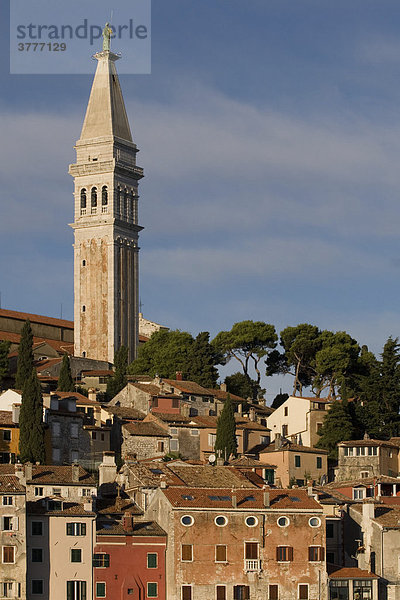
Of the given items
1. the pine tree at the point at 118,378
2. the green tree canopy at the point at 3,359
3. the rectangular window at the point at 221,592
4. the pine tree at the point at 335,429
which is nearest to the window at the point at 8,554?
the rectangular window at the point at 221,592

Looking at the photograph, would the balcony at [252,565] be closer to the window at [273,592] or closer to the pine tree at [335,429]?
the window at [273,592]

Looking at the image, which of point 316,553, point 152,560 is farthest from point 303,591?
point 152,560

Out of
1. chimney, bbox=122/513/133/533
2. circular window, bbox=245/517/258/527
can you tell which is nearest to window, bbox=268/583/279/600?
circular window, bbox=245/517/258/527

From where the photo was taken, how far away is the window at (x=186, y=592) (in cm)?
7519

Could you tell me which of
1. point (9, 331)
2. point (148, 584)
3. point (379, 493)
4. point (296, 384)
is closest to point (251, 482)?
point (379, 493)

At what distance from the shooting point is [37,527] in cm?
7475

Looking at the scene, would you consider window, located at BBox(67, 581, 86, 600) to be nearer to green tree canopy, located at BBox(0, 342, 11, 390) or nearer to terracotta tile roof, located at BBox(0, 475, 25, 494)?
terracotta tile roof, located at BBox(0, 475, 25, 494)

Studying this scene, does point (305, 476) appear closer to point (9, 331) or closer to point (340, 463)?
point (340, 463)

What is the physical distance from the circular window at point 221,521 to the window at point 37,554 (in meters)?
8.33

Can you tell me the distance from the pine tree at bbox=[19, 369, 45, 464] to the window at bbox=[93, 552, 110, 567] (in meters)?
16.7

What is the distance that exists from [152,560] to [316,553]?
→ 26.1 feet

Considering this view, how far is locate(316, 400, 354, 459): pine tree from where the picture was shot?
105 m

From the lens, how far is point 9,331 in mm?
143625

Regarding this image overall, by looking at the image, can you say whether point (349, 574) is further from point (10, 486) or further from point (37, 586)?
point (10, 486)
